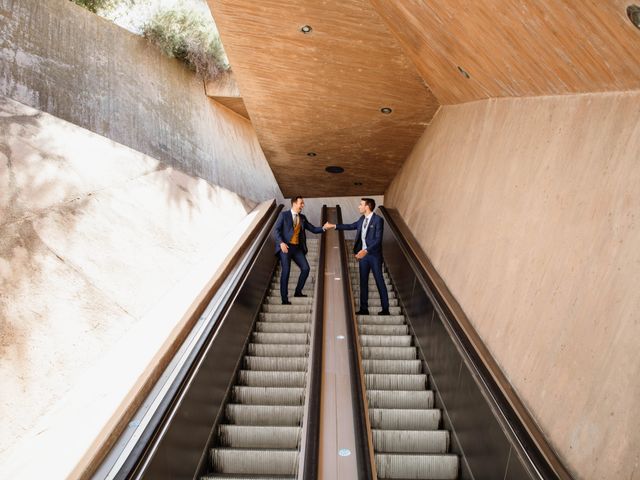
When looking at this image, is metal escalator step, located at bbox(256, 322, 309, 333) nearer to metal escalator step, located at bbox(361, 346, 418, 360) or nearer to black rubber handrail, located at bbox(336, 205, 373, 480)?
black rubber handrail, located at bbox(336, 205, 373, 480)

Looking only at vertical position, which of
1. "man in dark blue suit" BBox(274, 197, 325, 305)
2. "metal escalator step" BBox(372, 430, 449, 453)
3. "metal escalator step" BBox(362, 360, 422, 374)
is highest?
"man in dark blue suit" BBox(274, 197, 325, 305)

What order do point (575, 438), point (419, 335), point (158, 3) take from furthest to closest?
point (158, 3)
point (419, 335)
point (575, 438)

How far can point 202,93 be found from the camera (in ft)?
42.4

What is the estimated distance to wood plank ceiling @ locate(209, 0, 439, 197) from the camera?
5766mm

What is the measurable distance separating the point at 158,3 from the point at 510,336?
33.6ft

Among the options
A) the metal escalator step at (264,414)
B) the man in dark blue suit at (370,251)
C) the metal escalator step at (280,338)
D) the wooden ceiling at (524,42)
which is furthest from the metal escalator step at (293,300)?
the wooden ceiling at (524,42)

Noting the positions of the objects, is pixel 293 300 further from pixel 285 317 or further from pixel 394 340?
pixel 394 340

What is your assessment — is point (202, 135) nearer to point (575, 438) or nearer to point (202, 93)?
point (202, 93)

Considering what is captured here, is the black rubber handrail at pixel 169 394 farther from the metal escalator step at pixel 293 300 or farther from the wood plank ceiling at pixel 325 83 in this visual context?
the wood plank ceiling at pixel 325 83

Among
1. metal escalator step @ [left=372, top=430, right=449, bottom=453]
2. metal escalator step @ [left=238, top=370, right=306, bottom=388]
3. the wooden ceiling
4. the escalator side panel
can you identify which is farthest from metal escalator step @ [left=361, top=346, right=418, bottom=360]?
the wooden ceiling

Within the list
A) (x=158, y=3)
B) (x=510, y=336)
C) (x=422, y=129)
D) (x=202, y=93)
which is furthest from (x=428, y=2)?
(x=202, y=93)

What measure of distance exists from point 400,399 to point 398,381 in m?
0.32

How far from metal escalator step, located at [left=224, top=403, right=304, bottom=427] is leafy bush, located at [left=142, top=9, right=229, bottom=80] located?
8574 millimetres

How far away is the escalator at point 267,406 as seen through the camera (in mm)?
3777
